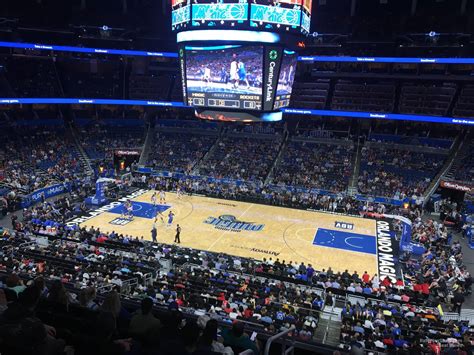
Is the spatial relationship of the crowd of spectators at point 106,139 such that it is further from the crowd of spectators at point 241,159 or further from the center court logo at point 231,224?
the center court logo at point 231,224

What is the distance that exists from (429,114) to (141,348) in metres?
39.0

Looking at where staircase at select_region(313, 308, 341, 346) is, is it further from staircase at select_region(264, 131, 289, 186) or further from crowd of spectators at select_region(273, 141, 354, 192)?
staircase at select_region(264, 131, 289, 186)

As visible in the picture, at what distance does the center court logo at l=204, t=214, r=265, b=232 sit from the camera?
90.3 ft

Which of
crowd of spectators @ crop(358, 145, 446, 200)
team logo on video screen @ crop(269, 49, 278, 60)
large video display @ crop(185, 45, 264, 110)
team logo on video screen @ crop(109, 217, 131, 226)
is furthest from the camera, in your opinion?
crowd of spectators @ crop(358, 145, 446, 200)

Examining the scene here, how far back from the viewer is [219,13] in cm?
1950

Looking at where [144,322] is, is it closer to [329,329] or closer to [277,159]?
[329,329]

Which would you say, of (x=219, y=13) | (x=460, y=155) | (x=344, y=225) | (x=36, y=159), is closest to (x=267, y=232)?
(x=344, y=225)

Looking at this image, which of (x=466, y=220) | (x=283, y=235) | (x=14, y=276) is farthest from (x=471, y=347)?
(x=466, y=220)

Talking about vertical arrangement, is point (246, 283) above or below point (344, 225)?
above

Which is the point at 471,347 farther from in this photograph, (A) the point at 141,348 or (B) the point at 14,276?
(B) the point at 14,276

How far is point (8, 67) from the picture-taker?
4088 cm

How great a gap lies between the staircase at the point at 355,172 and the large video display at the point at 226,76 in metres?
16.4

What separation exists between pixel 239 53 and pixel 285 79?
12.2 feet

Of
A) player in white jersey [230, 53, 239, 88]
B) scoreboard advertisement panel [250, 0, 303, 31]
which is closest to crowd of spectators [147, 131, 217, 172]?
player in white jersey [230, 53, 239, 88]
